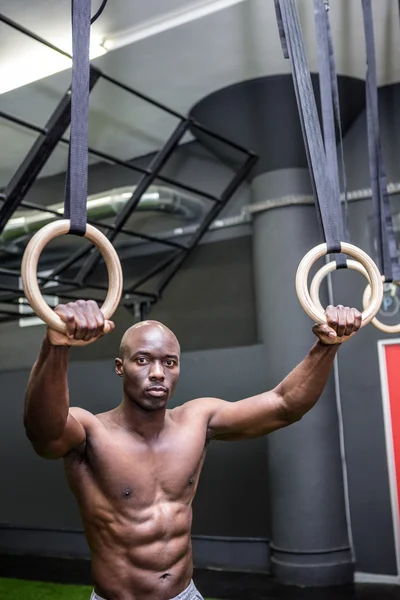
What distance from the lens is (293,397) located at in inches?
57.5

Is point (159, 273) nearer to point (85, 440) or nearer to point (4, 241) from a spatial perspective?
point (4, 241)

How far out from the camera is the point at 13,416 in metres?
4.99

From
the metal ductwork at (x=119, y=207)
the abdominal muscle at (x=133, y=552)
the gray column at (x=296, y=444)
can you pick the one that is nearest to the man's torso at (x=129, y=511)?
the abdominal muscle at (x=133, y=552)

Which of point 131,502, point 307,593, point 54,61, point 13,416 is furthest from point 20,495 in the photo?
point 131,502

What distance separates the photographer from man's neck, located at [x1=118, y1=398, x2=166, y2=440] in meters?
1.45

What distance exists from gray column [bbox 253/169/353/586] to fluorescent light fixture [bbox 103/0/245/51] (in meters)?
1.14

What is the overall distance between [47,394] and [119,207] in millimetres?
3147

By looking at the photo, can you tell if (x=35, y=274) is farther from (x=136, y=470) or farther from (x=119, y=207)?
(x=119, y=207)

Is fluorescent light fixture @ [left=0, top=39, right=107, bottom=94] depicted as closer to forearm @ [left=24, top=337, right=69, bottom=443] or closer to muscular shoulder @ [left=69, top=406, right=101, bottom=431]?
muscular shoulder @ [left=69, top=406, right=101, bottom=431]

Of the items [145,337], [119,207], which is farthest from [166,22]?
[145,337]

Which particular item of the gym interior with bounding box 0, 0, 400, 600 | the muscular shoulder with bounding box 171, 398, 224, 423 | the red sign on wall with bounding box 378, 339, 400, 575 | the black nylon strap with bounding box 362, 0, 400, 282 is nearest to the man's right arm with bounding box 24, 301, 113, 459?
the muscular shoulder with bounding box 171, 398, 224, 423

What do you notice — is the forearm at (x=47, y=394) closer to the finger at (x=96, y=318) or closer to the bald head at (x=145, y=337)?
the finger at (x=96, y=318)

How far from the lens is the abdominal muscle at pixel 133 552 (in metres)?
1.38

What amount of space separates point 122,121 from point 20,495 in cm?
297
